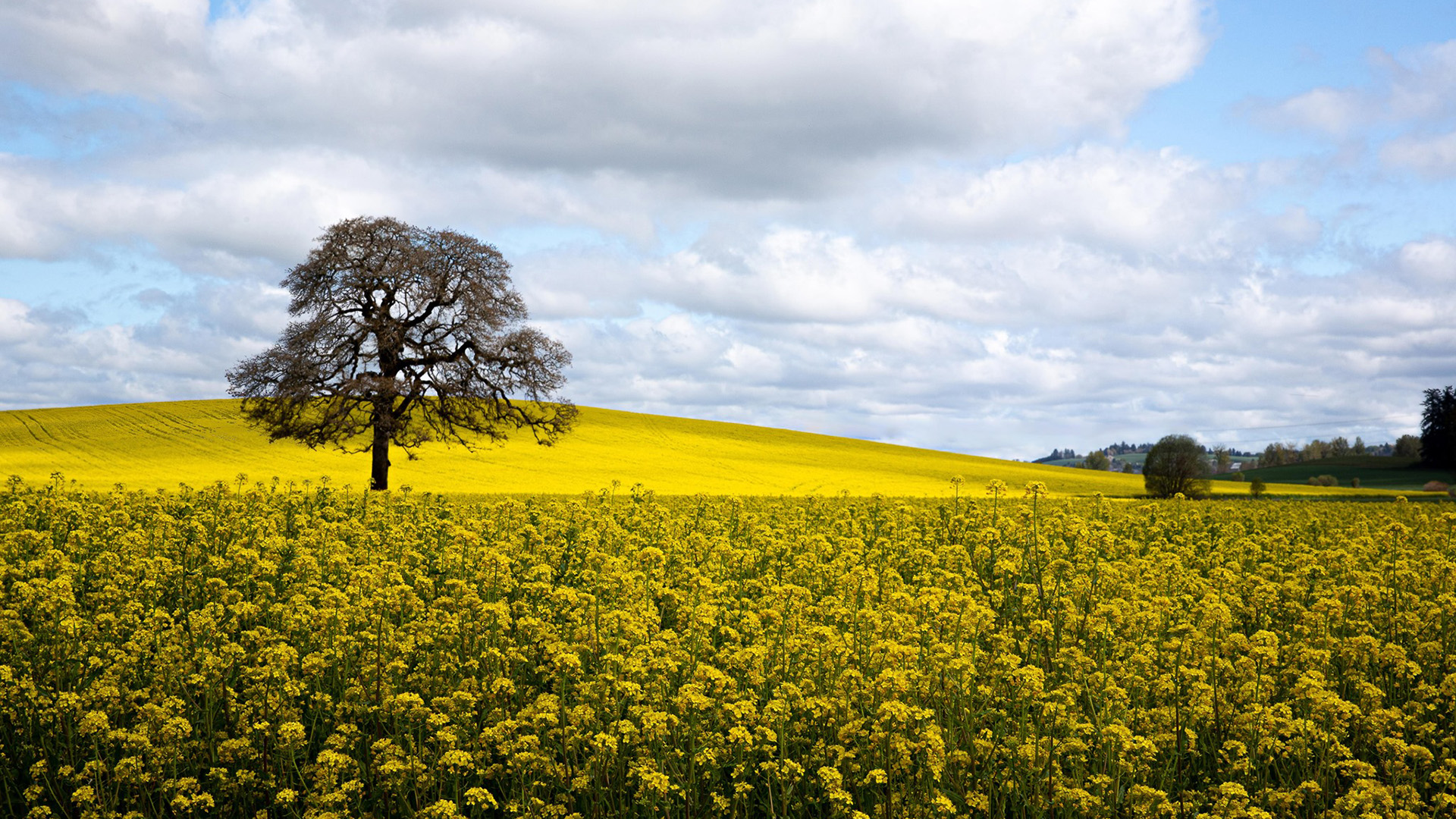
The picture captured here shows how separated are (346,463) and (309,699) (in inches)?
1785

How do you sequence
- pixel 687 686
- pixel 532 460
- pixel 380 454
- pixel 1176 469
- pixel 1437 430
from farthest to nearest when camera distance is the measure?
pixel 1437 430 < pixel 1176 469 < pixel 532 460 < pixel 380 454 < pixel 687 686

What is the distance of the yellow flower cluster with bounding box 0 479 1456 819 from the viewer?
5.59 meters

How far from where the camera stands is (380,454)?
3672cm

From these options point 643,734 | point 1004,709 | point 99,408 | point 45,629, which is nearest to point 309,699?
point 45,629

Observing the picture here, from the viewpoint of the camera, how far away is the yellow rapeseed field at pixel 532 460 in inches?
1658

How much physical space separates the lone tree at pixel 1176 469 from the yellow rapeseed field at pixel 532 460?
2495 millimetres

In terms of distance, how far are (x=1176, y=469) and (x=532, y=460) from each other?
1523 inches

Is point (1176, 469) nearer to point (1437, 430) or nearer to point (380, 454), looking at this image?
point (380, 454)

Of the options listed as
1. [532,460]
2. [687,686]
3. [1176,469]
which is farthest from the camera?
[1176,469]

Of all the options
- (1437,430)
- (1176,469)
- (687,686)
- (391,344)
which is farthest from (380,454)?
(1437,430)

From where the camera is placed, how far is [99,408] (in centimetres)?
7031

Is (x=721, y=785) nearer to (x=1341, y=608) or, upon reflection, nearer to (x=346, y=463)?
(x=1341, y=608)

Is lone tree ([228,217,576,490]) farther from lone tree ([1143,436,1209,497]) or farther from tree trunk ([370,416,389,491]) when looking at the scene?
lone tree ([1143,436,1209,497])

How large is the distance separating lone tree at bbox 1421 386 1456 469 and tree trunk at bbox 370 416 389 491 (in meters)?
A: 99.0
